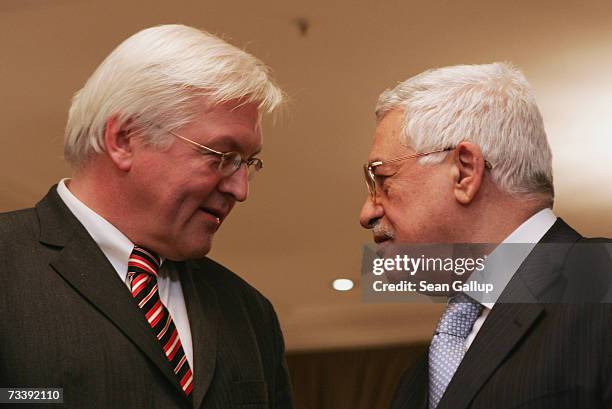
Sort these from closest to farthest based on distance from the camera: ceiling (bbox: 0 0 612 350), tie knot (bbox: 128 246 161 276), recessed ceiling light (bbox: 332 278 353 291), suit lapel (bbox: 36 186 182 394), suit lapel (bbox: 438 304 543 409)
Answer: suit lapel (bbox: 438 304 543 409) < suit lapel (bbox: 36 186 182 394) < tie knot (bbox: 128 246 161 276) < ceiling (bbox: 0 0 612 350) < recessed ceiling light (bbox: 332 278 353 291)

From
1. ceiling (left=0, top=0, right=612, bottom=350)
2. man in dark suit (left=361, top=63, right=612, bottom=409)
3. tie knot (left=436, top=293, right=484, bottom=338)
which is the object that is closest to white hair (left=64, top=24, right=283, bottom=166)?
man in dark suit (left=361, top=63, right=612, bottom=409)

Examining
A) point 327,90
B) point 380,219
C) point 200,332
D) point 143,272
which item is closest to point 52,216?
point 143,272

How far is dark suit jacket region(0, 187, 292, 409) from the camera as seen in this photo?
2016 mm

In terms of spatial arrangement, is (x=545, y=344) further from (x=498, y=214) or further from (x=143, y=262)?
(x=143, y=262)

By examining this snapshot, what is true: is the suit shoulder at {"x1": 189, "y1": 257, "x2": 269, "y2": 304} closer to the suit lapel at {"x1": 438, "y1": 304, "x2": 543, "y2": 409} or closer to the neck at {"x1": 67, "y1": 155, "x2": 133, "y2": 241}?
the neck at {"x1": 67, "y1": 155, "x2": 133, "y2": 241}

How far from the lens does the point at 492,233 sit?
218 cm

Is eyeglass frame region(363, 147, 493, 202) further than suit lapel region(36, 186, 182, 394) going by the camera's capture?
Yes

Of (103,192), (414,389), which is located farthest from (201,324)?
(414,389)

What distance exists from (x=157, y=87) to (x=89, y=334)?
560mm

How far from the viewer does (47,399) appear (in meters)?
1.97

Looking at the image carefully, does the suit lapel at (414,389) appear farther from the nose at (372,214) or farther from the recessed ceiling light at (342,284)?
the recessed ceiling light at (342,284)

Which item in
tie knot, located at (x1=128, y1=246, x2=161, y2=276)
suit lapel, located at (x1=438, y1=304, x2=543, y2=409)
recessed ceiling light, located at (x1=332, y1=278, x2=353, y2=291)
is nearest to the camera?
suit lapel, located at (x1=438, y1=304, x2=543, y2=409)

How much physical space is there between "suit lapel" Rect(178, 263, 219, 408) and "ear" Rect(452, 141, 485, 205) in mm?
574

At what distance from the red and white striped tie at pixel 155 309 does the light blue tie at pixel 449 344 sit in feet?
1.59
